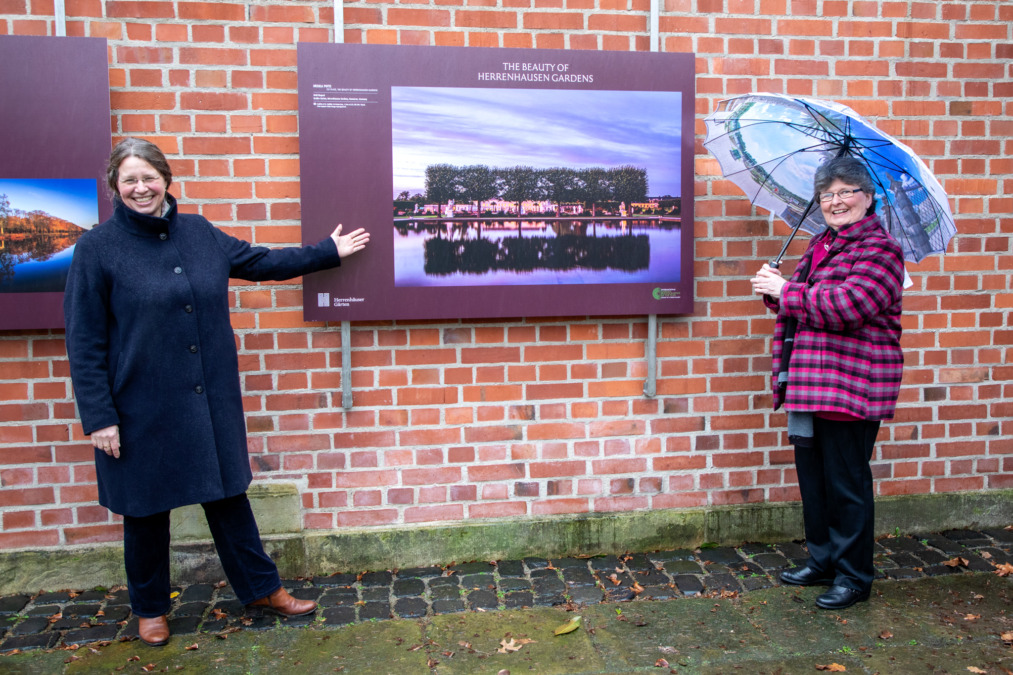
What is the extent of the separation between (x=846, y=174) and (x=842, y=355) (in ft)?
2.48

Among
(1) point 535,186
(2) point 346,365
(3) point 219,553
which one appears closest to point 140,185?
(2) point 346,365

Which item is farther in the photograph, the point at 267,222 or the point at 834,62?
the point at 834,62

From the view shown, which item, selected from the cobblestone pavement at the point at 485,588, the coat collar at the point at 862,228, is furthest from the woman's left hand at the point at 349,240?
the coat collar at the point at 862,228

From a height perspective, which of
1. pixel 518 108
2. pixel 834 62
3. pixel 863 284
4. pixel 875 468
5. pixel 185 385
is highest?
pixel 834 62

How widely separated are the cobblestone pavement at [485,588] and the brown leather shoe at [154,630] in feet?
0.33

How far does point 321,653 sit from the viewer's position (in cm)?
331

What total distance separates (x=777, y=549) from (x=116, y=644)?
10.5ft

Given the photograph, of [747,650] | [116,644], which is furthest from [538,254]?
[116,644]

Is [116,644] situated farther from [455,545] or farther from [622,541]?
[622,541]

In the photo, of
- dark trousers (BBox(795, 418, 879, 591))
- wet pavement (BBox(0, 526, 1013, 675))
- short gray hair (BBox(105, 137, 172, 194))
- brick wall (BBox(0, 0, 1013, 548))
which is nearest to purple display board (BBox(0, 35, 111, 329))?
brick wall (BBox(0, 0, 1013, 548))

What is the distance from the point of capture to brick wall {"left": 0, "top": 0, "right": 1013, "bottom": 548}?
3865 millimetres

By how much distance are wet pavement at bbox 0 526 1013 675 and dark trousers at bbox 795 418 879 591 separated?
0.63 feet

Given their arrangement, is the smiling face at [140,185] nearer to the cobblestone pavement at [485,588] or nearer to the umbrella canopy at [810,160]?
the cobblestone pavement at [485,588]

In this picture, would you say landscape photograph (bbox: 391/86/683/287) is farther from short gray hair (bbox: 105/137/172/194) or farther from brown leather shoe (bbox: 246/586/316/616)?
brown leather shoe (bbox: 246/586/316/616)
